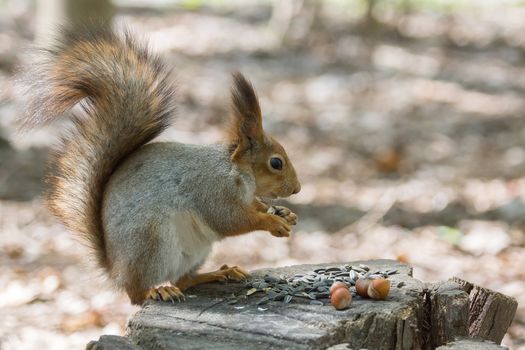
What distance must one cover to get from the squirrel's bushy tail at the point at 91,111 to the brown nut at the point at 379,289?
0.71m

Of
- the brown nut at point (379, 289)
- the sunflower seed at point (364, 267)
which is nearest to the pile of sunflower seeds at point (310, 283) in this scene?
the sunflower seed at point (364, 267)

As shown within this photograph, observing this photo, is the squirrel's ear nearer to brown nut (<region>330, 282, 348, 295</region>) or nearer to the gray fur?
the gray fur

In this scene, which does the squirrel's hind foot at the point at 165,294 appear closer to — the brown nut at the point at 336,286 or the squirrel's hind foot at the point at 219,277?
the squirrel's hind foot at the point at 219,277

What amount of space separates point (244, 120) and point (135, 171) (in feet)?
1.15

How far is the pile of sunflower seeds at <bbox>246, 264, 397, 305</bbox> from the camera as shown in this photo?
6.62 ft

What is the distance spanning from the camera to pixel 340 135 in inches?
225

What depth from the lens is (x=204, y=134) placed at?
17.4 feet

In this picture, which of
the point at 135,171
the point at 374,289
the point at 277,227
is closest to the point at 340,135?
the point at 277,227

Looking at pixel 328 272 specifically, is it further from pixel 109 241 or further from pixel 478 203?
pixel 478 203

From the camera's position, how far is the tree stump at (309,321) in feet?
5.79

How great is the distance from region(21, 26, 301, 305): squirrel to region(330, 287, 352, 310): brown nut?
316 millimetres

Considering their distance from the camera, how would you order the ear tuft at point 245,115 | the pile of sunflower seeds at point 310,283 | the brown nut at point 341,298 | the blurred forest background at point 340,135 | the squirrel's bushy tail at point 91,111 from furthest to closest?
the blurred forest background at point 340,135, the ear tuft at point 245,115, the squirrel's bushy tail at point 91,111, the pile of sunflower seeds at point 310,283, the brown nut at point 341,298

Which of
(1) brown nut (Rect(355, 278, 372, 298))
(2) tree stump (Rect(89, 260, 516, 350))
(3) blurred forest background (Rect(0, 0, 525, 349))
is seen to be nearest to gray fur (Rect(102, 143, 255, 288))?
(2) tree stump (Rect(89, 260, 516, 350))

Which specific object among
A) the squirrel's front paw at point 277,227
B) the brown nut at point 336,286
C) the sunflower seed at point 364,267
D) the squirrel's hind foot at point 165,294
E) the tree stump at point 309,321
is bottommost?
the tree stump at point 309,321
